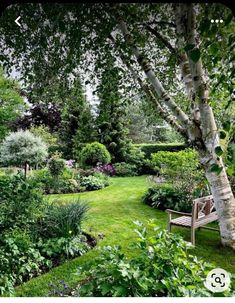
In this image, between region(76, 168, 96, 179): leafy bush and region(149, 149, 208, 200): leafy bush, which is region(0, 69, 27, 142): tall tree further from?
region(76, 168, 96, 179): leafy bush

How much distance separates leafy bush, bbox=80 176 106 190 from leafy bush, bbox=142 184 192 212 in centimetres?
84

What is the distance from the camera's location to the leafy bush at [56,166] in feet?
14.3

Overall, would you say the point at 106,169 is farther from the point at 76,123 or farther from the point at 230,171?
the point at 230,171

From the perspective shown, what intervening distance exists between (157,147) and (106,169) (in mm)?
1122

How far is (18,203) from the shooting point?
229 centimetres

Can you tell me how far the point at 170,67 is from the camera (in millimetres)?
2547

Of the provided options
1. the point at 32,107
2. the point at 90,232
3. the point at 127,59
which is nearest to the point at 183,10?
the point at 127,59

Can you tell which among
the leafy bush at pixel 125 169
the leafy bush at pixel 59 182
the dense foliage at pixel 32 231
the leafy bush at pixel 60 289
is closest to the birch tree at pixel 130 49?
the dense foliage at pixel 32 231

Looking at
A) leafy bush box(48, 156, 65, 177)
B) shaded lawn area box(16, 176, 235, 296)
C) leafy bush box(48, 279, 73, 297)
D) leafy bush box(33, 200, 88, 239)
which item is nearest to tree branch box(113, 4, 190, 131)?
shaded lawn area box(16, 176, 235, 296)

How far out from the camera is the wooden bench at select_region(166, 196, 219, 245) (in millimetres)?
2275

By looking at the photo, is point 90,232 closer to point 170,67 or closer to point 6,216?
point 6,216

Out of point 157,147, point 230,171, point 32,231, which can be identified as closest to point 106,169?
point 157,147

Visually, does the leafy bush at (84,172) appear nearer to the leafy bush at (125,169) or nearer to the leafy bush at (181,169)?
the leafy bush at (125,169)

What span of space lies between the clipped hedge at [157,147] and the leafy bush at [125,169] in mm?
292
